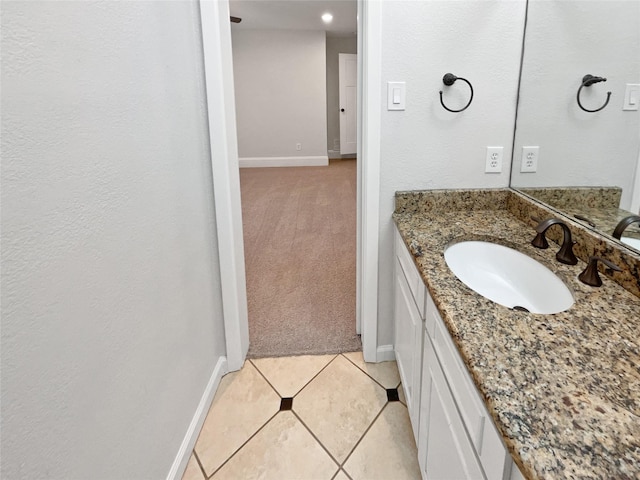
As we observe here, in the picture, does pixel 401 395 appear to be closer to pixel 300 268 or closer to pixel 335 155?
pixel 300 268

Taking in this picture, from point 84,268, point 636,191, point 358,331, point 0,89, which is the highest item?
point 0,89

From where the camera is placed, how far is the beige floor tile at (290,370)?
1819 millimetres

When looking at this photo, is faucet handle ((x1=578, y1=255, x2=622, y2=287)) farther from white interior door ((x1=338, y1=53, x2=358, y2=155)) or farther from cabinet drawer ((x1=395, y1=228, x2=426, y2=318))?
white interior door ((x1=338, y1=53, x2=358, y2=155))

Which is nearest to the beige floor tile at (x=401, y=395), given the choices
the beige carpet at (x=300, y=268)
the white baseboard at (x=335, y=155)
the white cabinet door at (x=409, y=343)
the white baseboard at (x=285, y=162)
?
the white cabinet door at (x=409, y=343)

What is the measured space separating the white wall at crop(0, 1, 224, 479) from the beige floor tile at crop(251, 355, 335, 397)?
51 cm

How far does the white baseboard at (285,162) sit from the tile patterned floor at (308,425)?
6258 mm

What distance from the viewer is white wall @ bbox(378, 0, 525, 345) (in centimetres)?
153

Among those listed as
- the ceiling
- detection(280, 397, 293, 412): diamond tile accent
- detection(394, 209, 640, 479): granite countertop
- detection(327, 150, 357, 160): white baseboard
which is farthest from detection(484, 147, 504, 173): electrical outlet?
detection(327, 150, 357, 160): white baseboard

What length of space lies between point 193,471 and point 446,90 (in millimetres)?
1790

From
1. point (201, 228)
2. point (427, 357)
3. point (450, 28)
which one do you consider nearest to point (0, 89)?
point (201, 228)

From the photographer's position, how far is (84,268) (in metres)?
0.84

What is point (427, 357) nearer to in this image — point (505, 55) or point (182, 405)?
point (182, 405)

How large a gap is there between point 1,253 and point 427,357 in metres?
1.04

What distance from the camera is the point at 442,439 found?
983 mm
